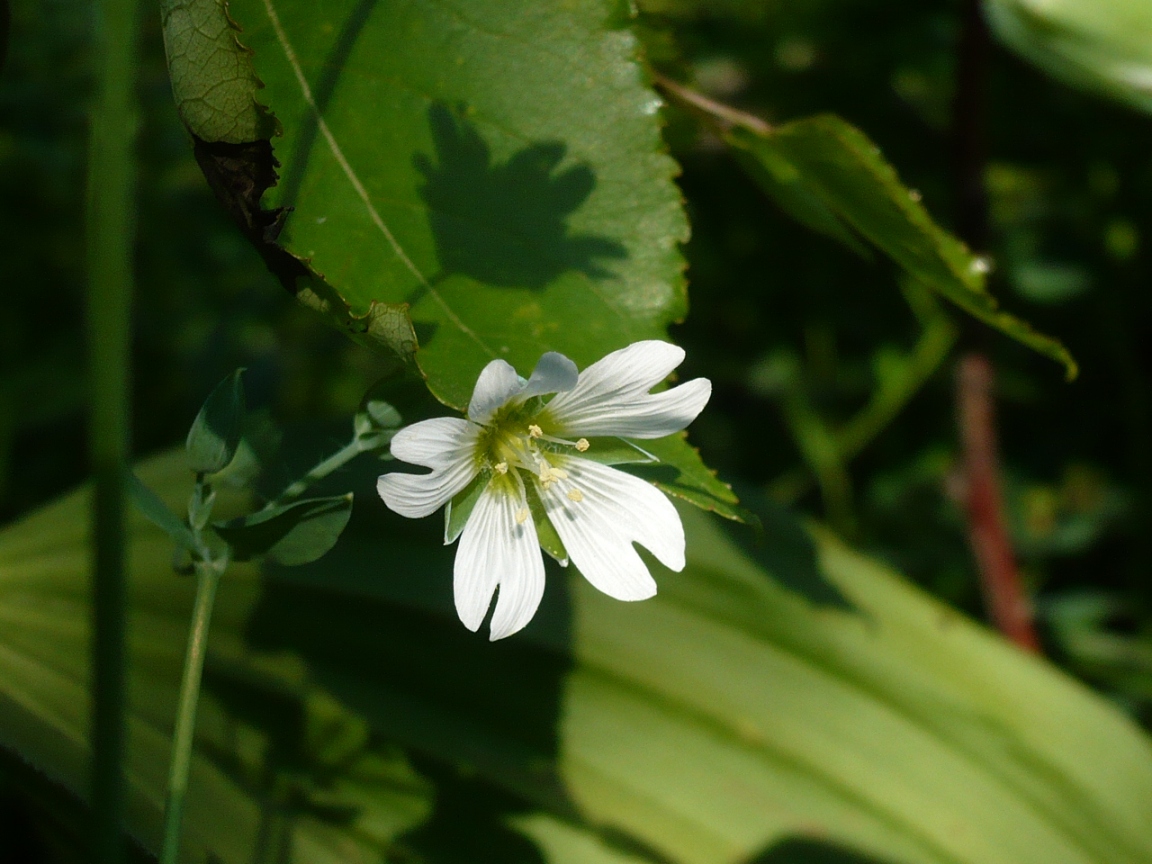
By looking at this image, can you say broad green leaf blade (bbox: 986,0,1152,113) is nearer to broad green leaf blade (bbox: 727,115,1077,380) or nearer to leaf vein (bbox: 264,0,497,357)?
broad green leaf blade (bbox: 727,115,1077,380)

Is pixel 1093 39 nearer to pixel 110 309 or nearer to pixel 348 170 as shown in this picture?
pixel 348 170

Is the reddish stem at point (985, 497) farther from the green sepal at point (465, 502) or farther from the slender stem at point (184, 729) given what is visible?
the slender stem at point (184, 729)

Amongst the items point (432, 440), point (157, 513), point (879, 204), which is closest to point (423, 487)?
point (432, 440)

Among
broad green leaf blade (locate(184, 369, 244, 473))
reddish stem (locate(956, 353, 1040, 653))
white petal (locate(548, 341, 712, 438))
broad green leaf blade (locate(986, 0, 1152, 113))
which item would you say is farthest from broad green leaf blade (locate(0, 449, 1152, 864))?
broad green leaf blade (locate(986, 0, 1152, 113))

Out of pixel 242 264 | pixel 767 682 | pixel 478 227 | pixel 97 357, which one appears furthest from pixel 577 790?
pixel 242 264

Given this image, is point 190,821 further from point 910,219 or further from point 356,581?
point 910,219

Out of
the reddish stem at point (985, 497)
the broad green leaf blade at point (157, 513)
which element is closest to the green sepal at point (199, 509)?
the broad green leaf blade at point (157, 513)
